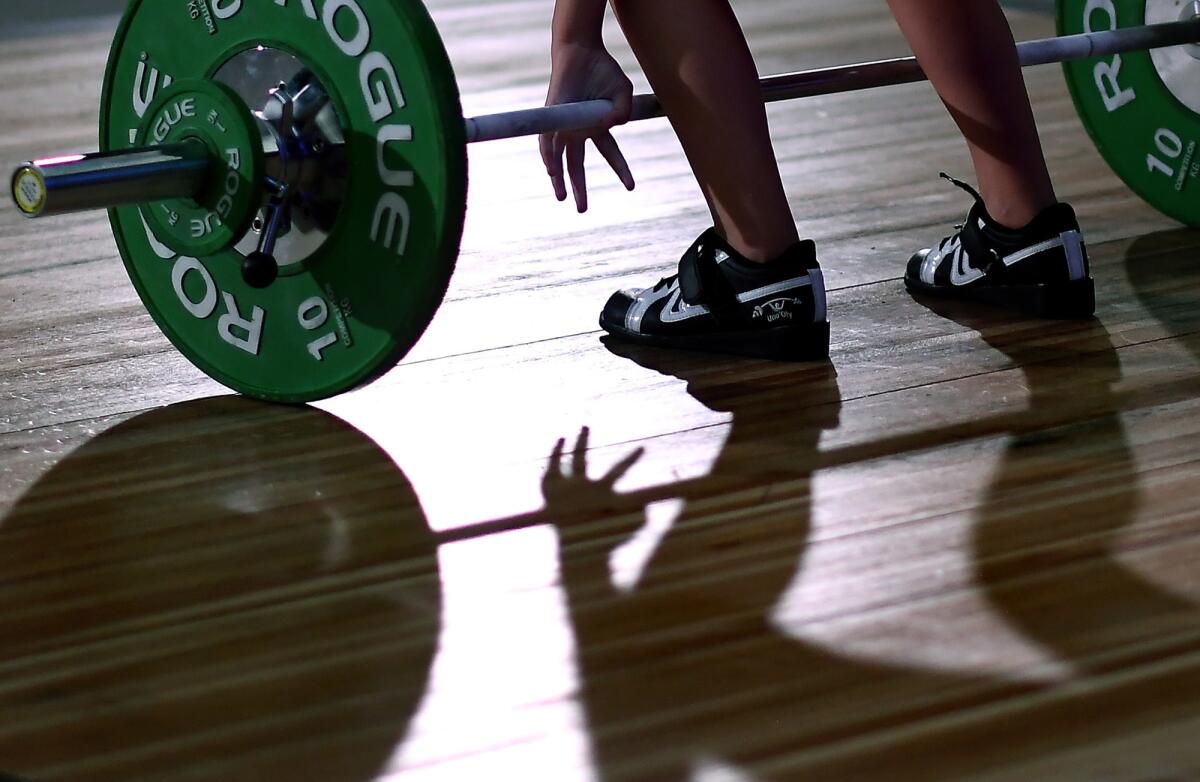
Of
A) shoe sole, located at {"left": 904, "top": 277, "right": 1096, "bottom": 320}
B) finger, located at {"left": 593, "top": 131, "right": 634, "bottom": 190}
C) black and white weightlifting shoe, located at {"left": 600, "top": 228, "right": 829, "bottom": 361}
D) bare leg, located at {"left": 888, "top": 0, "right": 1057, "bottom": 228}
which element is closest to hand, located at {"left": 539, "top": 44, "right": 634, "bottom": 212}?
finger, located at {"left": 593, "top": 131, "right": 634, "bottom": 190}

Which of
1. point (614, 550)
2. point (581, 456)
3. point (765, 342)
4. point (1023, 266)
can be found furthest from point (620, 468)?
point (1023, 266)

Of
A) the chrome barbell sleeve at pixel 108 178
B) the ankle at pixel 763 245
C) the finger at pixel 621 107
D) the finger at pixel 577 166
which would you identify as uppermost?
the chrome barbell sleeve at pixel 108 178

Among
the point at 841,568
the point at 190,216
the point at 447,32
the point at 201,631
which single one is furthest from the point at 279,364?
the point at 447,32

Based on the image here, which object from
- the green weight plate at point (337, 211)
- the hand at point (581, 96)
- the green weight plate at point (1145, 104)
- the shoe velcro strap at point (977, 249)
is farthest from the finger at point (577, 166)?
the green weight plate at point (1145, 104)

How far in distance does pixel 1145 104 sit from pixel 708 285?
596 mm

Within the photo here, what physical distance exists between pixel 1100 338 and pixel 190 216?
29.9 inches

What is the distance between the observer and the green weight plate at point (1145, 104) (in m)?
1.49

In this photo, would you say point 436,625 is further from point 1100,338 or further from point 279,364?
point 1100,338

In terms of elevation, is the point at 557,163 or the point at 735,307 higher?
the point at 557,163

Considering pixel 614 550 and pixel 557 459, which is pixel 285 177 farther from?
pixel 614 550

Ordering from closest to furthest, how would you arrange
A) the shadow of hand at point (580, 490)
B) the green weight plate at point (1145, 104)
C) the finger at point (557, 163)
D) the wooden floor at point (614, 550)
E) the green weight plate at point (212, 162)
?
the wooden floor at point (614, 550)
the shadow of hand at point (580, 490)
the green weight plate at point (212, 162)
the finger at point (557, 163)
the green weight plate at point (1145, 104)

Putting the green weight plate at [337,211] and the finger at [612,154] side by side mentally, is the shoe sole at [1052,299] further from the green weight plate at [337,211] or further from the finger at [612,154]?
the green weight plate at [337,211]

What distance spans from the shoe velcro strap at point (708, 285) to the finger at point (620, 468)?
0.81 feet

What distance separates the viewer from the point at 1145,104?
153cm
